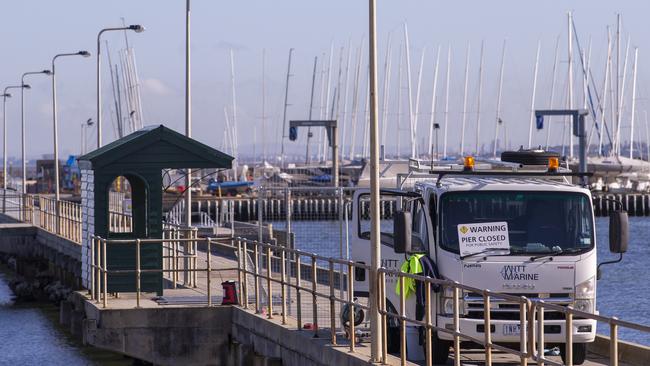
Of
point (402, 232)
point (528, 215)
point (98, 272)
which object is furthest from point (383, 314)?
point (98, 272)

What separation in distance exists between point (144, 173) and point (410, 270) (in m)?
8.32

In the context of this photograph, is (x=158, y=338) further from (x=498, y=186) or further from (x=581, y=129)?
(x=581, y=129)

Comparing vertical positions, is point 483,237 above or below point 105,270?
above

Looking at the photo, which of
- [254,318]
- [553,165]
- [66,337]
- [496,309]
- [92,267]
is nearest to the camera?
[496,309]

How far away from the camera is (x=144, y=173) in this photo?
23.1 meters

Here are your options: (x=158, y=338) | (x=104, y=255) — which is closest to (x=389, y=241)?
(x=158, y=338)

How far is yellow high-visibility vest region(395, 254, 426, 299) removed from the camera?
1565 centimetres

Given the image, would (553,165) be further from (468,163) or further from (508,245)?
(508,245)

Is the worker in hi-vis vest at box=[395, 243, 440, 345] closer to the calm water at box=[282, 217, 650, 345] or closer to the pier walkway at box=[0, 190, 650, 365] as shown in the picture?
the pier walkway at box=[0, 190, 650, 365]

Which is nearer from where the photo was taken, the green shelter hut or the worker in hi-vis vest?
the worker in hi-vis vest

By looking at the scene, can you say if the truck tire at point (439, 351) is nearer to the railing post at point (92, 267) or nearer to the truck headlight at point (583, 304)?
the truck headlight at point (583, 304)

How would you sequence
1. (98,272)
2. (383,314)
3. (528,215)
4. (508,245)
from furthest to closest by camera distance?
(98,272) → (528,215) → (508,245) → (383,314)

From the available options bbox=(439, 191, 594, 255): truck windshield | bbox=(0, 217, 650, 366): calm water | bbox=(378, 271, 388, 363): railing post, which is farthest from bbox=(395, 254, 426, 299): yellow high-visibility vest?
bbox=(0, 217, 650, 366): calm water

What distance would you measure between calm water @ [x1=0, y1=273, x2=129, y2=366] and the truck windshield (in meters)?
13.6
